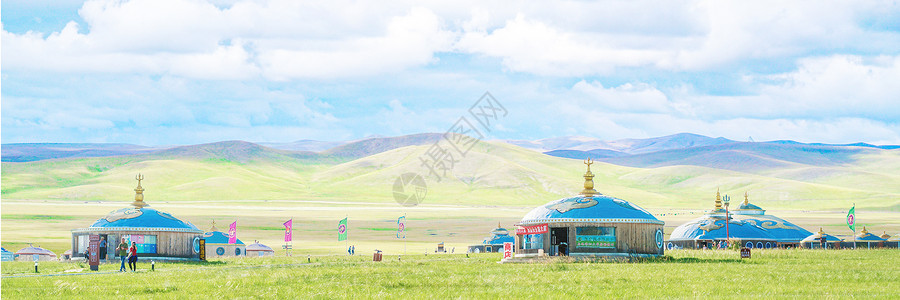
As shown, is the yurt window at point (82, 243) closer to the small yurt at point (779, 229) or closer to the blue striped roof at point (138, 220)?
the blue striped roof at point (138, 220)

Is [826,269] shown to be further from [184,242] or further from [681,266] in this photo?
[184,242]

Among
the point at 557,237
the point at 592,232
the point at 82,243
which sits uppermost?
the point at 592,232

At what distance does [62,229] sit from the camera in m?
182

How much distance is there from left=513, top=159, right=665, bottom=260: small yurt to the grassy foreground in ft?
30.5

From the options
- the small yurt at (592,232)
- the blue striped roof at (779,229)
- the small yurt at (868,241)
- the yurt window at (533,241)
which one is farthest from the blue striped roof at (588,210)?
the small yurt at (868,241)

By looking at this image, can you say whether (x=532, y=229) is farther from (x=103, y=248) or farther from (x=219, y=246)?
(x=219, y=246)

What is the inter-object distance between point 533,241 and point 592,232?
3752 mm

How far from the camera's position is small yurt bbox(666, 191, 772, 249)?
93.4m

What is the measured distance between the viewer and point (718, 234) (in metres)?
93.4

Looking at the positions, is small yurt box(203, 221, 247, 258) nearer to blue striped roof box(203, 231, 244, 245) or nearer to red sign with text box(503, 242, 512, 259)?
blue striped roof box(203, 231, 244, 245)

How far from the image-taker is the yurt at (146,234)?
71125 mm

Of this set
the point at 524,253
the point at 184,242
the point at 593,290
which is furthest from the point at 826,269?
the point at 184,242

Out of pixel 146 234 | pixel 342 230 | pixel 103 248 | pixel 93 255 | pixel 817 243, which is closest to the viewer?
pixel 93 255

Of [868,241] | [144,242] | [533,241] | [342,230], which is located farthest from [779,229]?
[144,242]
